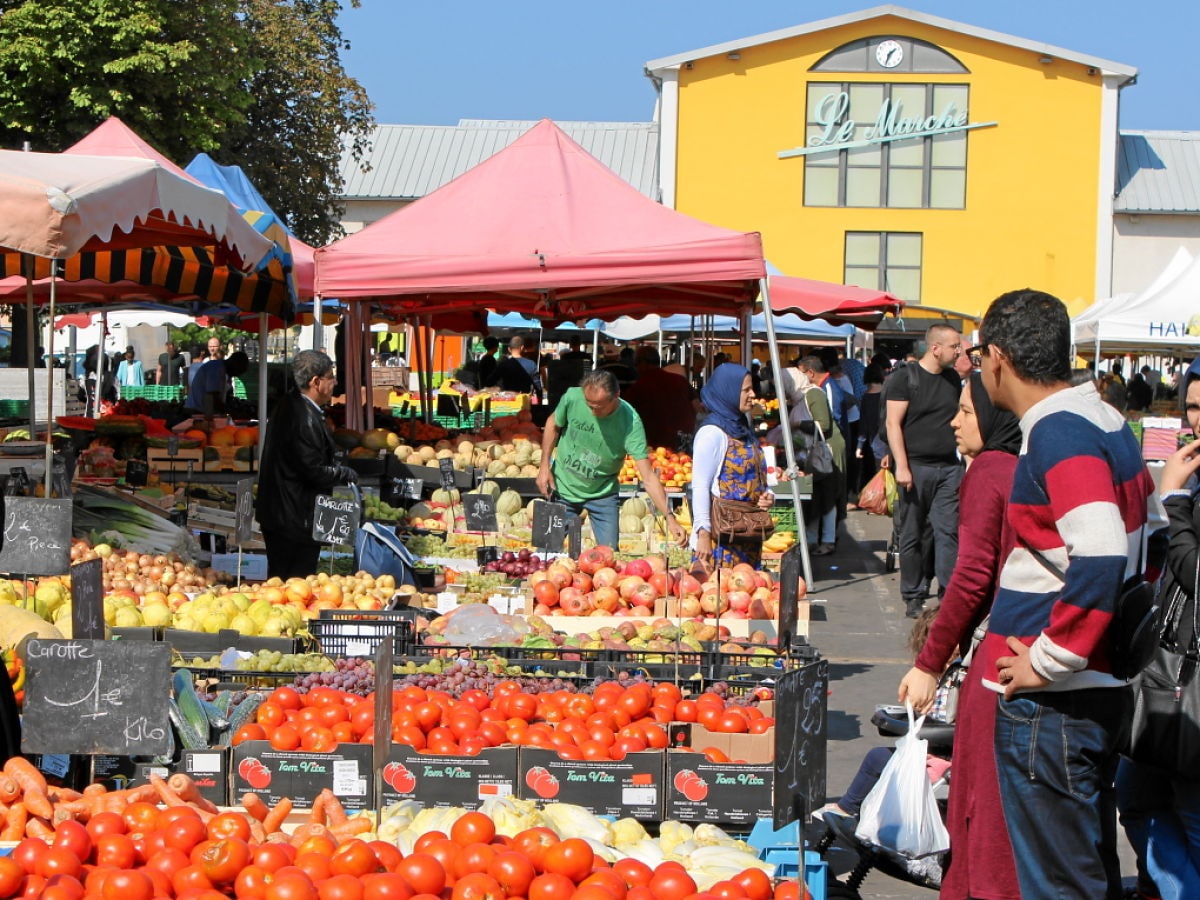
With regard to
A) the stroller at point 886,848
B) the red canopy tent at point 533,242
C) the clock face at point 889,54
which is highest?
the clock face at point 889,54

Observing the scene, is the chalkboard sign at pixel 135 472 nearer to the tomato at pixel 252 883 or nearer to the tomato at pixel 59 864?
the tomato at pixel 59 864

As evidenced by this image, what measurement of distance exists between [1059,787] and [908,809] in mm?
619

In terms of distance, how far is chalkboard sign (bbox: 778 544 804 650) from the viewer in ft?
16.8

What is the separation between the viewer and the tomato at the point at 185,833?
3416mm

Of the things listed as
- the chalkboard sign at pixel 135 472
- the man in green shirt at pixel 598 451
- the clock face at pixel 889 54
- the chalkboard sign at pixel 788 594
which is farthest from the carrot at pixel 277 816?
the clock face at pixel 889 54

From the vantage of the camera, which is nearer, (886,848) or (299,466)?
(886,848)

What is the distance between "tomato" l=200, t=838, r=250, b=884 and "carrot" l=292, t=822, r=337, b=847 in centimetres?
29

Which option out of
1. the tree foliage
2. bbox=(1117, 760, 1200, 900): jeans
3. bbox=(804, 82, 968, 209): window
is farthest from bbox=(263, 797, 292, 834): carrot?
bbox=(804, 82, 968, 209): window

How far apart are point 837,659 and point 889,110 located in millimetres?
32942

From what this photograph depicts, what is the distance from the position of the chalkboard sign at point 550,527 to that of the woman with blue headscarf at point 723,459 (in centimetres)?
72

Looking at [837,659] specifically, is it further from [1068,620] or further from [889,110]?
[889,110]

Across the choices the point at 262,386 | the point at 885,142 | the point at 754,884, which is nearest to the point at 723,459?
the point at 754,884

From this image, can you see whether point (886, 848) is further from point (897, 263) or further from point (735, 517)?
point (897, 263)

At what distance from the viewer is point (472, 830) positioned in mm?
3516
